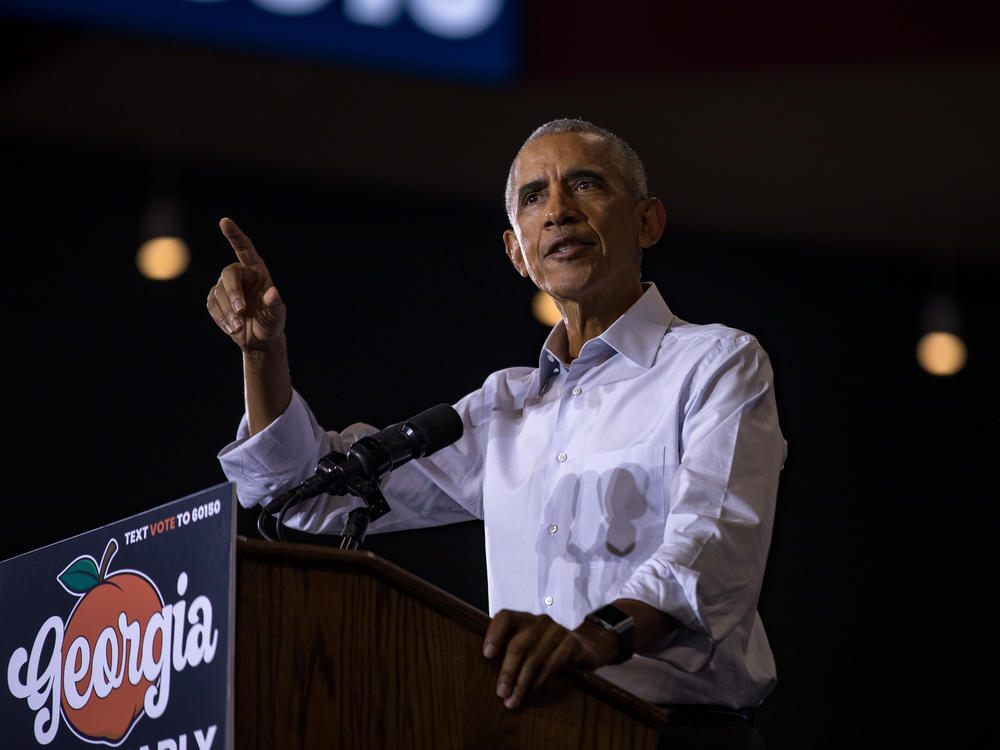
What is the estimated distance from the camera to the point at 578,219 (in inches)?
77.8

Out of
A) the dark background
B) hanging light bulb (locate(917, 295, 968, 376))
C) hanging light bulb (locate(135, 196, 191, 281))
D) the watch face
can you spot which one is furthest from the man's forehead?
hanging light bulb (locate(917, 295, 968, 376))

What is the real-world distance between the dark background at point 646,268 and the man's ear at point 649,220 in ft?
5.11

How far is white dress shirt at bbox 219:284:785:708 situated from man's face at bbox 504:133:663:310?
0.08 metres

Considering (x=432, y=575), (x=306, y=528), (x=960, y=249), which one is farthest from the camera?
(x=960, y=249)

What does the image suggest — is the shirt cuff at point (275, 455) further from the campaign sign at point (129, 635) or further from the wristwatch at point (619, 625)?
the wristwatch at point (619, 625)

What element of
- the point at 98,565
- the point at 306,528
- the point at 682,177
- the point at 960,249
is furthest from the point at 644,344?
the point at 960,249

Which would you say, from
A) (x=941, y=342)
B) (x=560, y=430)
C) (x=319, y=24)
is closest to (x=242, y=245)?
(x=560, y=430)

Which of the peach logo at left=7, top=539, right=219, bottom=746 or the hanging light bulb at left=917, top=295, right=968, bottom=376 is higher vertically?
the hanging light bulb at left=917, top=295, right=968, bottom=376

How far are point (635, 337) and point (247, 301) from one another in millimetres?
580

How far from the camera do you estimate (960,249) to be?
5879 millimetres

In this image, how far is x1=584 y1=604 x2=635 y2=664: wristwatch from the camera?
1.29 meters

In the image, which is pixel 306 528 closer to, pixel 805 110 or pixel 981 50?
pixel 981 50

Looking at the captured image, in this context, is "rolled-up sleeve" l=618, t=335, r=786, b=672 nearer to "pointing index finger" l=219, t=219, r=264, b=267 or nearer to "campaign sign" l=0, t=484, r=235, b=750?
"campaign sign" l=0, t=484, r=235, b=750

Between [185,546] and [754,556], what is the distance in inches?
26.5
